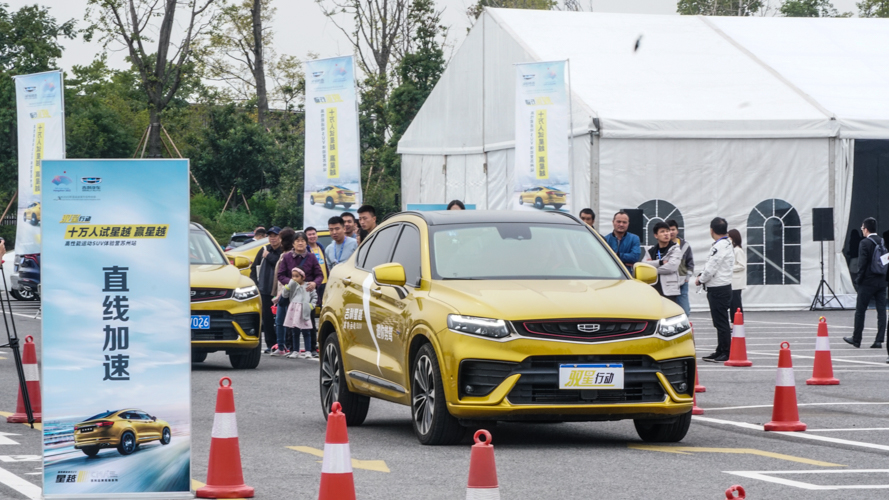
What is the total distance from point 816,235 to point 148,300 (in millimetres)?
22350

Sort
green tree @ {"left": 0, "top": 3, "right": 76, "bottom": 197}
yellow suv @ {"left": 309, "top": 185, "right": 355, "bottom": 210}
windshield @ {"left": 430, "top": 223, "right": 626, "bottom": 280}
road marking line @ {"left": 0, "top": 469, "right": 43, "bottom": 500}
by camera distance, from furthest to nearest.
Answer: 1. green tree @ {"left": 0, "top": 3, "right": 76, "bottom": 197}
2. yellow suv @ {"left": 309, "top": 185, "right": 355, "bottom": 210}
3. windshield @ {"left": 430, "top": 223, "right": 626, "bottom": 280}
4. road marking line @ {"left": 0, "top": 469, "right": 43, "bottom": 500}

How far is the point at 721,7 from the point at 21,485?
7100 centimetres

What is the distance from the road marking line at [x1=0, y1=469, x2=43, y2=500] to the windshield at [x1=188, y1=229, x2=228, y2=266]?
888cm

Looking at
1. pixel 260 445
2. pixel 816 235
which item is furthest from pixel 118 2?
pixel 260 445

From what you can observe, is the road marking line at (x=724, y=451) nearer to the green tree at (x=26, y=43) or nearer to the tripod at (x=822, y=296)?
the tripod at (x=822, y=296)

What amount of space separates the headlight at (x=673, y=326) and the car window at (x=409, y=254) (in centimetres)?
181

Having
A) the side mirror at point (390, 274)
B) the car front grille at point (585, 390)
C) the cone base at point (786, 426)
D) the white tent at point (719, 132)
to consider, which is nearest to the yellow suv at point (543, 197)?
the white tent at point (719, 132)

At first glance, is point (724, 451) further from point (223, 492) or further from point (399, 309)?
point (223, 492)

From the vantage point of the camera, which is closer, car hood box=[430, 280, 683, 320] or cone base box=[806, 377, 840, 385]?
car hood box=[430, 280, 683, 320]

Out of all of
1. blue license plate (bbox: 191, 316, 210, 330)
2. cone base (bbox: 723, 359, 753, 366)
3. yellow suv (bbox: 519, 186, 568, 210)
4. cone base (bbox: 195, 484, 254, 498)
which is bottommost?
cone base (bbox: 723, 359, 753, 366)

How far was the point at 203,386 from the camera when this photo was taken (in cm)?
1396

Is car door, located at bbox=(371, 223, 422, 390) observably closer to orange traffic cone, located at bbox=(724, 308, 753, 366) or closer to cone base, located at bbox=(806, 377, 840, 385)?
cone base, located at bbox=(806, 377, 840, 385)

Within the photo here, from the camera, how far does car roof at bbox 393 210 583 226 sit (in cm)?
1023

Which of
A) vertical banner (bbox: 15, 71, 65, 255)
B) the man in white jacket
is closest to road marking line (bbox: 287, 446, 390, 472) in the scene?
the man in white jacket
